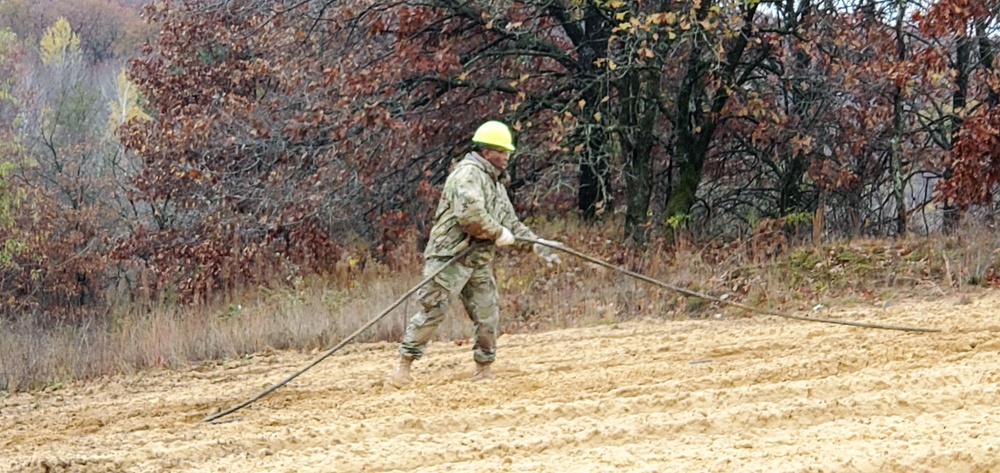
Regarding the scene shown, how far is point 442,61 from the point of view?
54.3 ft

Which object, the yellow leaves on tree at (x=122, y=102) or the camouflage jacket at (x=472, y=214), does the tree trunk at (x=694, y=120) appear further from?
the yellow leaves on tree at (x=122, y=102)

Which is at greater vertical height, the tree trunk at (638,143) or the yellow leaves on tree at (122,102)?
the yellow leaves on tree at (122,102)

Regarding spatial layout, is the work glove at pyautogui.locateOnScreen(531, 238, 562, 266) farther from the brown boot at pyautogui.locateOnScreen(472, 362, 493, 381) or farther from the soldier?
the brown boot at pyautogui.locateOnScreen(472, 362, 493, 381)

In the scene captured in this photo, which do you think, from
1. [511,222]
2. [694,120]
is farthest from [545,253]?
[694,120]

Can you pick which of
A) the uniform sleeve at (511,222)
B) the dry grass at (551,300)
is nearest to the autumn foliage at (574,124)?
the dry grass at (551,300)

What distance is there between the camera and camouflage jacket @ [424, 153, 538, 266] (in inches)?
348

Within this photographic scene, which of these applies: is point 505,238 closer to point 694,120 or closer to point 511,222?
point 511,222

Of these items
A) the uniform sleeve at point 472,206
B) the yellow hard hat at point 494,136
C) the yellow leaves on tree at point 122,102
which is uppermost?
the yellow leaves on tree at point 122,102

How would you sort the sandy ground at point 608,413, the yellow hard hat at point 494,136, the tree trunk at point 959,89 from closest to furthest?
the sandy ground at point 608,413, the yellow hard hat at point 494,136, the tree trunk at point 959,89

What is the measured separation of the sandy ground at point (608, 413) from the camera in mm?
6125

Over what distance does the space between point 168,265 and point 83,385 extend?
304 inches

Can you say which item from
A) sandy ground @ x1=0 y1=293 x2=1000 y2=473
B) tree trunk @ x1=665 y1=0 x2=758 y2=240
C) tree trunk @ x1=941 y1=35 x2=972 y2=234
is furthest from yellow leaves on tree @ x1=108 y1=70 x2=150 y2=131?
sandy ground @ x1=0 y1=293 x2=1000 y2=473

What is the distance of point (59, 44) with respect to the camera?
6875 cm

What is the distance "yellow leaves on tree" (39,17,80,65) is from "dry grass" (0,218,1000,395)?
2184 inches
